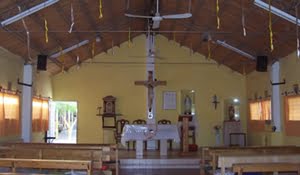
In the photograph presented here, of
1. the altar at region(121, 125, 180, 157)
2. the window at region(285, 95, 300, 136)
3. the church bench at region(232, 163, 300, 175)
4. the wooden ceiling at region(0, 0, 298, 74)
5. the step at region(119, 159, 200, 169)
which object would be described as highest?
the wooden ceiling at region(0, 0, 298, 74)

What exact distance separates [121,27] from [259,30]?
4.31 m

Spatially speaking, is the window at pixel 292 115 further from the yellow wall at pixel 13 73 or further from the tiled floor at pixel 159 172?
the yellow wall at pixel 13 73

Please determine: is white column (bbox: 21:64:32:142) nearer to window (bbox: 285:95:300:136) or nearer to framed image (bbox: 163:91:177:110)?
framed image (bbox: 163:91:177:110)

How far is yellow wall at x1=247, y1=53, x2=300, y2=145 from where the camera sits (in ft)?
31.7

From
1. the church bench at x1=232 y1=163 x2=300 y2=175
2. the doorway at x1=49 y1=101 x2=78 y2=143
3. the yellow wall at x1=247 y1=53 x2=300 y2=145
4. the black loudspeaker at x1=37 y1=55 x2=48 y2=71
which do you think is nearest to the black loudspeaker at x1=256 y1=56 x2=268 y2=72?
the yellow wall at x1=247 y1=53 x2=300 y2=145

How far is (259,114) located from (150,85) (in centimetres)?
344

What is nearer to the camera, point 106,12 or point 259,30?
point 259,30

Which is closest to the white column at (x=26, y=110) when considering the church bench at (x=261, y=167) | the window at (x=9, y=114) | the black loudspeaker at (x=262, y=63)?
the window at (x=9, y=114)

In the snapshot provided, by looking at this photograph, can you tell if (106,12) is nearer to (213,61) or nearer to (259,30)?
(259,30)

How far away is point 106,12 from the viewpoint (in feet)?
33.8

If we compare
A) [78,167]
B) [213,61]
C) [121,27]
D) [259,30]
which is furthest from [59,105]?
[78,167]

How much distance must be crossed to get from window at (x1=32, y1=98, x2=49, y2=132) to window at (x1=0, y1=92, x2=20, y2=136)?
1052mm

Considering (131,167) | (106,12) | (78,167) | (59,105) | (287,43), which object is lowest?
(131,167)

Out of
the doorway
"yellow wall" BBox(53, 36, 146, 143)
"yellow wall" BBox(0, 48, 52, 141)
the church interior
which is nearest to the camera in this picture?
the church interior
